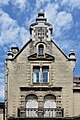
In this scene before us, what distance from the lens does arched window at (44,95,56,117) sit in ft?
131

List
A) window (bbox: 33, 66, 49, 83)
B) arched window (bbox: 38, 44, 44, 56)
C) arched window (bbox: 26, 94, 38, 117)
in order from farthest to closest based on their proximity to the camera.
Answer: arched window (bbox: 38, 44, 44, 56) < window (bbox: 33, 66, 49, 83) < arched window (bbox: 26, 94, 38, 117)

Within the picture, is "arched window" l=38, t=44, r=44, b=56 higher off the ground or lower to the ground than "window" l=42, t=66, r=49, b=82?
higher

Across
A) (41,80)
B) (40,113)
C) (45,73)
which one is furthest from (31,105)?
(45,73)

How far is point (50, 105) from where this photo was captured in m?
40.2

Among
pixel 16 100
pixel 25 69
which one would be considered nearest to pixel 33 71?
pixel 25 69

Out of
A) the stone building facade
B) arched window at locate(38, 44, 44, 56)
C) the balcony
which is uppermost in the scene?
arched window at locate(38, 44, 44, 56)

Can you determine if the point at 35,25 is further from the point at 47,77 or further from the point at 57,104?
the point at 57,104

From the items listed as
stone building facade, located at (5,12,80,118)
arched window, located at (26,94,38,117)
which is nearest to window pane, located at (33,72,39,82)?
stone building facade, located at (5,12,80,118)

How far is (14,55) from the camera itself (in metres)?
41.3

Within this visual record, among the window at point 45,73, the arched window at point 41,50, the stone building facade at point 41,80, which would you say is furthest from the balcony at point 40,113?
the arched window at point 41,50

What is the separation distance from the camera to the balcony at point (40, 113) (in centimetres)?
3962

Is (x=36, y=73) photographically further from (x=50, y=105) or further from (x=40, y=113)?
(x=40, y=113)

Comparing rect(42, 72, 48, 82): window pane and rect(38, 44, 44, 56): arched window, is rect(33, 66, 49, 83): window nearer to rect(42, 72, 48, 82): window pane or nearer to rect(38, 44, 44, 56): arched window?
rect(42, 72, 48, 82): window pane

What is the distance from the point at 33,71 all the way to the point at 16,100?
10.9 feet
